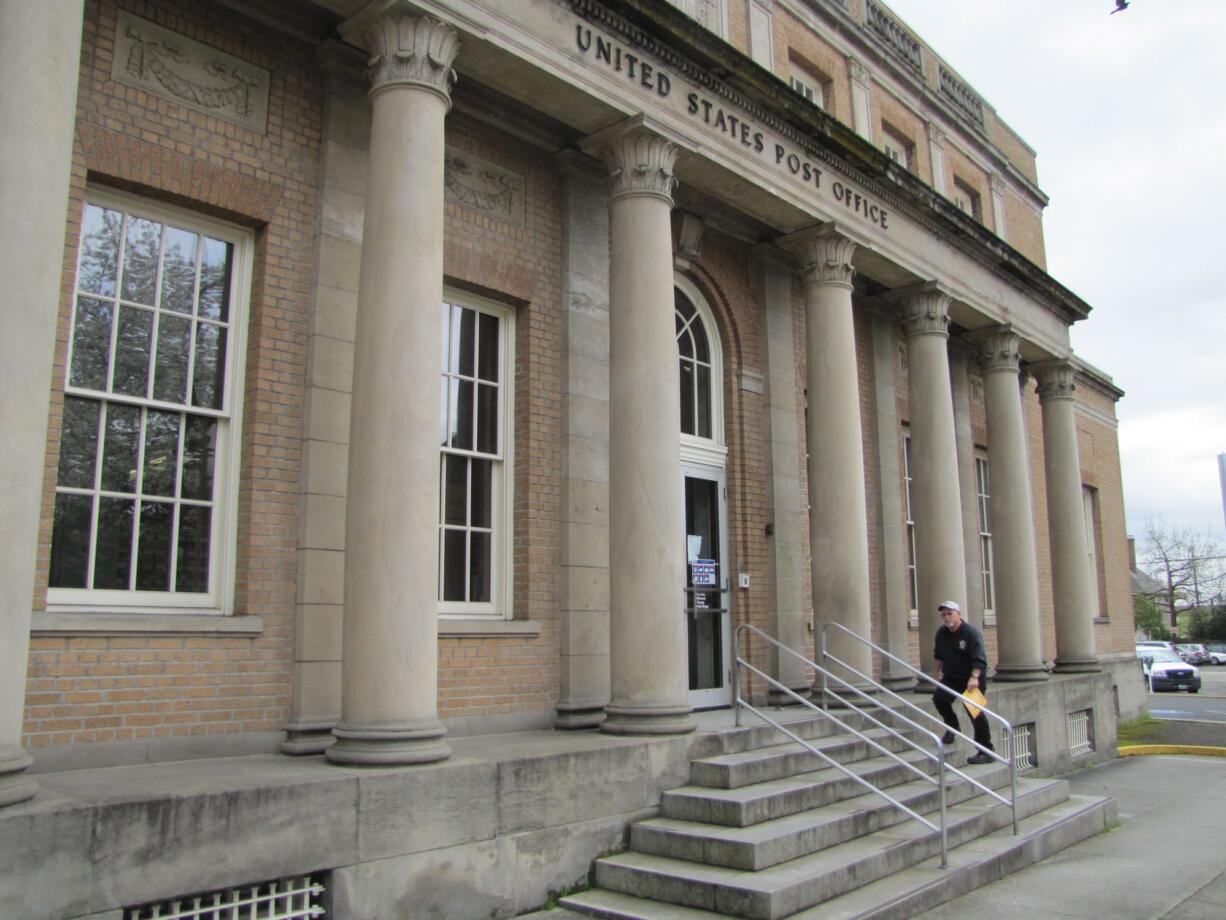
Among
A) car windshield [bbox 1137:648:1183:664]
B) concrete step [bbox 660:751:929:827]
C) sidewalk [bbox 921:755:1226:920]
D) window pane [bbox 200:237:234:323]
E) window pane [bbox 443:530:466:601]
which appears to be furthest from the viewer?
car windshield [bbox 1137:648:1183:664]

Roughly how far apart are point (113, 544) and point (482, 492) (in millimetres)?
3170

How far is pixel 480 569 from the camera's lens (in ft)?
29.3

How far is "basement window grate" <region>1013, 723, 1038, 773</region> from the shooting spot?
12.9m

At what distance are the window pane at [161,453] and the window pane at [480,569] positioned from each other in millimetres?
2678

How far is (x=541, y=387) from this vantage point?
935cm

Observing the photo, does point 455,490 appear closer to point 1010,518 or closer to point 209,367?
point 209,367

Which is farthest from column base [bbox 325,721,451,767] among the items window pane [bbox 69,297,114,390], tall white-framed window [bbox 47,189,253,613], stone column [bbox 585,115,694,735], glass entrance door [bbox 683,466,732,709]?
glass entrance door [bbox 683,466,732,709]

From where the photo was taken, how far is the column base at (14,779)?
468cm

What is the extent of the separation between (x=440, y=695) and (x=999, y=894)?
4.40 meters

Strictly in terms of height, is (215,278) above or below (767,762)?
above

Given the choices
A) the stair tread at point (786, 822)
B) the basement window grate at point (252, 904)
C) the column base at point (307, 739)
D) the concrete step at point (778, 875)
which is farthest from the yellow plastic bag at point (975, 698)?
the basement window grate at point (252, 904)

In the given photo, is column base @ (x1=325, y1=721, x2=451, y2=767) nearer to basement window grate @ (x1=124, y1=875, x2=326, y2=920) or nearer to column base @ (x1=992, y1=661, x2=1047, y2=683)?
basement window grate @ (x1=124, y1=875, x2=326, y2=920)

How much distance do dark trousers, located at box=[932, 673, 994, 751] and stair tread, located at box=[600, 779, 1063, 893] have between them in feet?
7.10

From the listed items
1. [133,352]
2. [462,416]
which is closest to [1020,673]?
[462,416]
